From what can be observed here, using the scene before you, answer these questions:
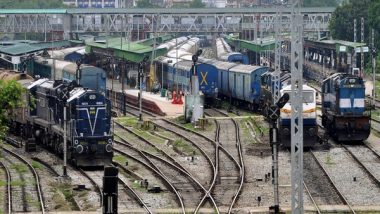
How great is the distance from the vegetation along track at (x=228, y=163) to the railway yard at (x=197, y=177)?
0.10 feet

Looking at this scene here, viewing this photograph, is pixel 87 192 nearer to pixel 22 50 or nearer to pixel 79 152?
pixel 79 152

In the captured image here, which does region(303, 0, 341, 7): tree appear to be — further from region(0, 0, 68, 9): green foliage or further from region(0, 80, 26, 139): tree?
region(0, 80, 26, 139): tree

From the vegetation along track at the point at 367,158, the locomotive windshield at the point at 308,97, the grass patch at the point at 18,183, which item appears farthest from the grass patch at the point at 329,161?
the grass patch at the point at 18,183

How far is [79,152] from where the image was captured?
1470 inches

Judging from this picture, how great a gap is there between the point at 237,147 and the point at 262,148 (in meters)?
1.10

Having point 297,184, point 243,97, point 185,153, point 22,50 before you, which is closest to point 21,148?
point 185,153

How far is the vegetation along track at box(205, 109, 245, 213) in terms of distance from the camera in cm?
3203

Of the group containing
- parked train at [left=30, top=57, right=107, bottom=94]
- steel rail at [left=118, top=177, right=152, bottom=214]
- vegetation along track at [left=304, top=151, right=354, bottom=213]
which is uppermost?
parked train at [left=30, top=57, right=107, bottom=94]

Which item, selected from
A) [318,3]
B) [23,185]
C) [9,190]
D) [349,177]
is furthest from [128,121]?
[318,3]

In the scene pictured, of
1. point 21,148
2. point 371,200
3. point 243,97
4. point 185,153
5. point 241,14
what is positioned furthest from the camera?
point 241,14

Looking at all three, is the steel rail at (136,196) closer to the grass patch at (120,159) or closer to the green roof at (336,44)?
the grass patch at (120,159)

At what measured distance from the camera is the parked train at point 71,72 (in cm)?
5344

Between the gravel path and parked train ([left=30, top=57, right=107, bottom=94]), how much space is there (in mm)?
13106

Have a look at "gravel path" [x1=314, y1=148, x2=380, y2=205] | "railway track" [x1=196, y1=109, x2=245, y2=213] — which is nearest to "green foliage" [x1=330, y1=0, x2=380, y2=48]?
"railway track" [x1=196, y1=109, x2=245, y2=213]
